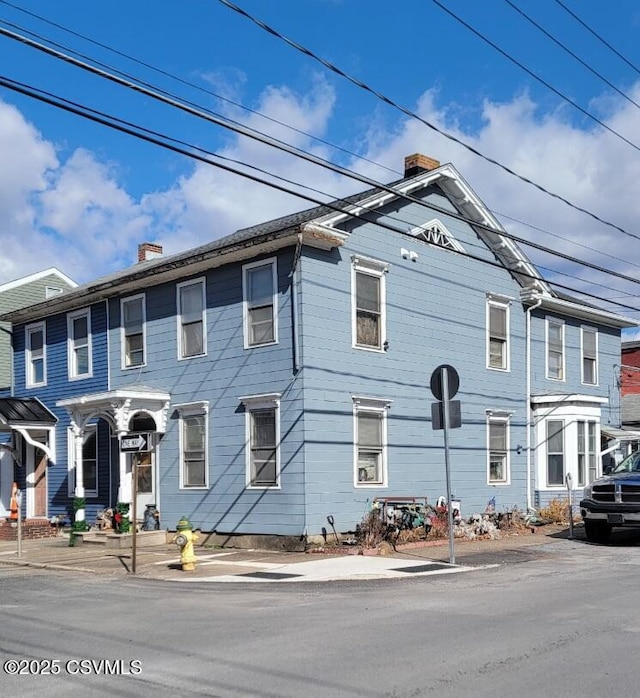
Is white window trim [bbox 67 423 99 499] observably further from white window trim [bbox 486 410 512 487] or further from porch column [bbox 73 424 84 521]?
white window trim [bbox 486 410 512 487]

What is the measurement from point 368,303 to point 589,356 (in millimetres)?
10096

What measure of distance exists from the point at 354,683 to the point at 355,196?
50.0 ft

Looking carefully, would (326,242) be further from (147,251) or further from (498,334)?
Result: (147,251)

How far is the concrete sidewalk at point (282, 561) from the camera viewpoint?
545 inches

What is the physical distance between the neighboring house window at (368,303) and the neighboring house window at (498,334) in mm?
4406

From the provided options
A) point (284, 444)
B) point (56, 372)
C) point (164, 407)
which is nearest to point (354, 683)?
point (284, 444)

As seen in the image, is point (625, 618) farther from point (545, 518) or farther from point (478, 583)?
point (545, 518)

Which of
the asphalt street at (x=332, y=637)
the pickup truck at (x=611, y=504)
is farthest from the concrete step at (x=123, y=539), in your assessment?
the pickup truck at (x=611, y=504)

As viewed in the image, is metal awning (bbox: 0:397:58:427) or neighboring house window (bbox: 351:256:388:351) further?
metal awning (bbox: 0:397:58:427)

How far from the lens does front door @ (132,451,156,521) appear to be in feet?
68.2

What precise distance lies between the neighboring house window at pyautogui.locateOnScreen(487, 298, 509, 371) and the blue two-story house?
62 millimetres

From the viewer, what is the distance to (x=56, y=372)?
24.3 m

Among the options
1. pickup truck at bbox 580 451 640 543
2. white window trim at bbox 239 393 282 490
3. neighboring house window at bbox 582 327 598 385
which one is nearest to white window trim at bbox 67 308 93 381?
white window trim at bbox 239 393 282 490

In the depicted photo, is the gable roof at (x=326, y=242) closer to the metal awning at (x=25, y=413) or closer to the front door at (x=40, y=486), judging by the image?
the metal awning at (x=25, y=413)
